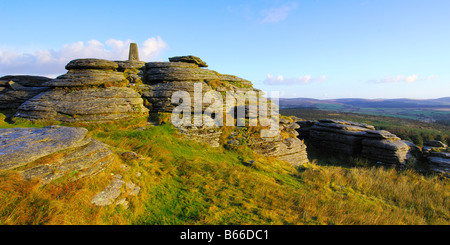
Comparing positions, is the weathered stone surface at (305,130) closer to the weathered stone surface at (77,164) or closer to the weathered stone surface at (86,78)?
the weathered stone surface at (86,78)

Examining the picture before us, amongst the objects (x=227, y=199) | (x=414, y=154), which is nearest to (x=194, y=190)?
(x=227, y=199)

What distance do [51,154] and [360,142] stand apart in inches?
1059

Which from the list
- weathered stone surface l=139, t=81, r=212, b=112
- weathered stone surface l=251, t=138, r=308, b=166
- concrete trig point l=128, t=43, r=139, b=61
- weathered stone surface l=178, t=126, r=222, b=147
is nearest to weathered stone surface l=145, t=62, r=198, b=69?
concrete trig point l=128, t=43, r=139, b=61

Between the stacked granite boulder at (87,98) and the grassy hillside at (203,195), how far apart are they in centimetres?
113

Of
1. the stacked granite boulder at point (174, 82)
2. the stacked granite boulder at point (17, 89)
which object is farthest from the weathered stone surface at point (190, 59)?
the stacked granite boulder at point (17, 89)

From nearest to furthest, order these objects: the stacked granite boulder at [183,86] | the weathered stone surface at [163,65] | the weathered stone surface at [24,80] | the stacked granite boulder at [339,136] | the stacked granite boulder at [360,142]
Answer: the stacked granite boulder at [183,86]
the weathered stone surface at [24,80]
the weathered stone surface at [163,65]
the stacked granite boulder at [360,142]
the stacked granite boulder at [339,136]

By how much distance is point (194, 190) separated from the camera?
768cm

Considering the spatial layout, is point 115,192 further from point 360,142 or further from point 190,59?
point 360,142

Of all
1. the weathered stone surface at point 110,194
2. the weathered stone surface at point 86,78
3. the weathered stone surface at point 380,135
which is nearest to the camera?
the weathered stone surface at point 110,194

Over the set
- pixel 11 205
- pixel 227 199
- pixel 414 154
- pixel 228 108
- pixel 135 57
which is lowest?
pixel 414 154

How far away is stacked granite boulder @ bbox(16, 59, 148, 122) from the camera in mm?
12852

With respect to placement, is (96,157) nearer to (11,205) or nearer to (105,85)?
(11,205)

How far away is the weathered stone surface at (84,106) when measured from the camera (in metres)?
12.8
